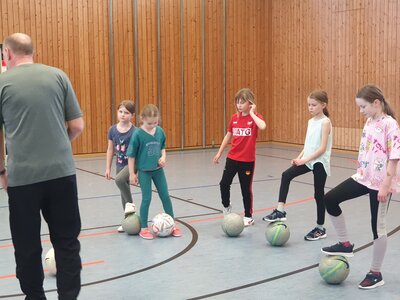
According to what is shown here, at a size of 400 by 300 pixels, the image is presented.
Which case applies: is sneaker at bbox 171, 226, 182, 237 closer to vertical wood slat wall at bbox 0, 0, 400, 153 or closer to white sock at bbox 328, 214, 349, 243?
white sock at bbox 328, 214, 349, 243

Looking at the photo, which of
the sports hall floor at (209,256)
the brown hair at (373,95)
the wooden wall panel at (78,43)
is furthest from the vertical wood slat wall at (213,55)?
the brown hair at (373,95)

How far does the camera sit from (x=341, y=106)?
1241cm

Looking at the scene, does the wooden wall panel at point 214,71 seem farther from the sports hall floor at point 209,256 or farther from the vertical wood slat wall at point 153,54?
the sports hall floor at point 209,256

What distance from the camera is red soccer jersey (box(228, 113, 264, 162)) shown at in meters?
5.96

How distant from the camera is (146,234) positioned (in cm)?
553

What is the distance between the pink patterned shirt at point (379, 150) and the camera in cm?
396

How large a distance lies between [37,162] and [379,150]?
2347 millimetres

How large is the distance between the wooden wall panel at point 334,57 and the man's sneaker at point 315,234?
6.62 meters

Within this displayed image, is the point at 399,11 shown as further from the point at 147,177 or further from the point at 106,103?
the point at 147,177

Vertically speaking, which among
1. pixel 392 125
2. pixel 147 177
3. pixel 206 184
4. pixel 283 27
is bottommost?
pixel 206 184

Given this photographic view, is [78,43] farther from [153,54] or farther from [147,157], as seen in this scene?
[147,157]

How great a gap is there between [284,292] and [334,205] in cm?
79

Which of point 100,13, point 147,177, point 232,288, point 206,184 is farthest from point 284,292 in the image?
point 100,13

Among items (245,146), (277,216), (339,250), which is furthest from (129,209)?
(339,250)
